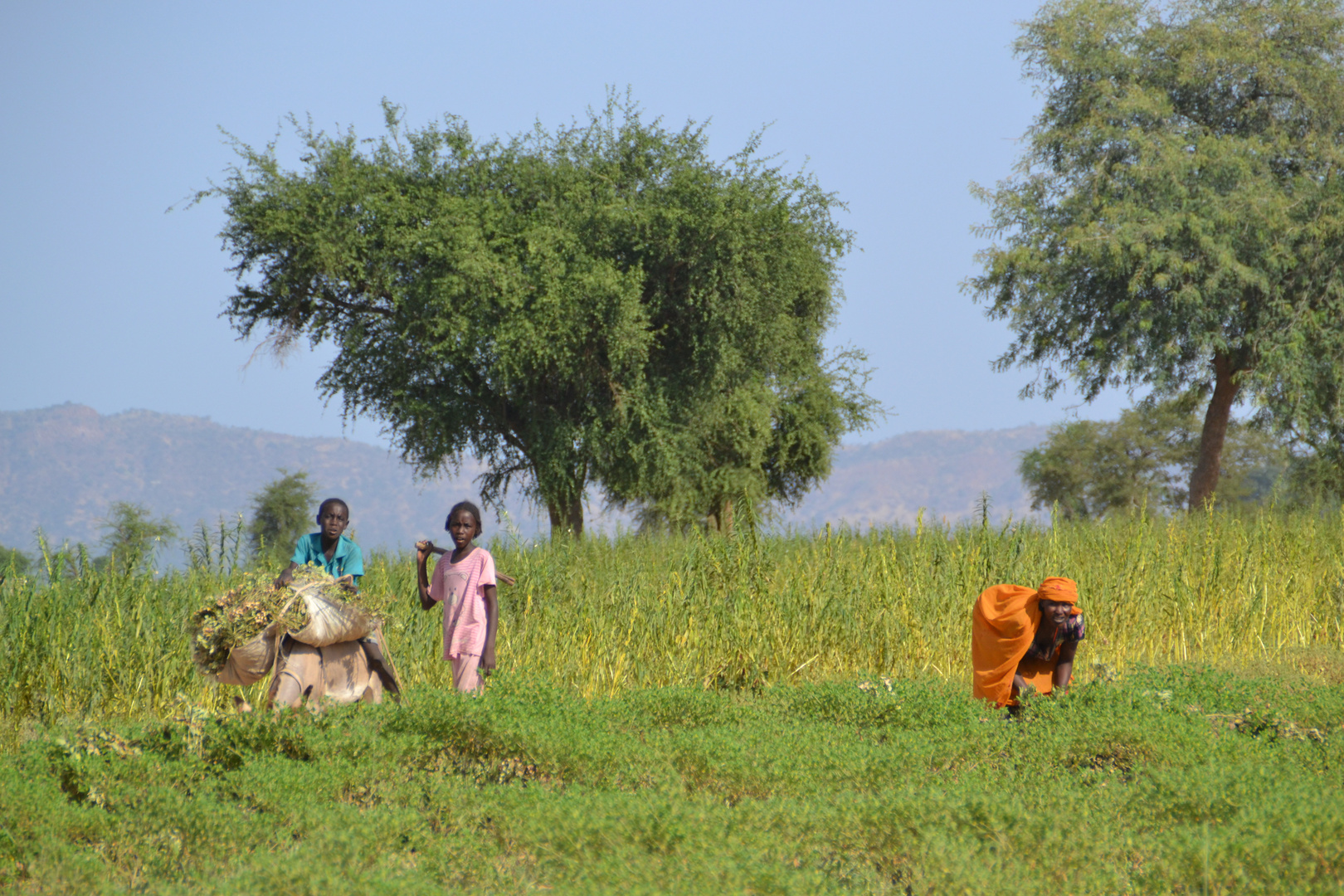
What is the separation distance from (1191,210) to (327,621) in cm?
2203

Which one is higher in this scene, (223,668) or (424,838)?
(223,668)

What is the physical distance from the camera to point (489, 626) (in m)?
6.41

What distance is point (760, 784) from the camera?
513cm

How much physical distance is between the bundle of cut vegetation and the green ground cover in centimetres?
31

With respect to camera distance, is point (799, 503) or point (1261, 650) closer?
point (1261, 650)

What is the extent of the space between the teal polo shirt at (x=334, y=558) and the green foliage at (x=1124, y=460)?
41421 millimetres

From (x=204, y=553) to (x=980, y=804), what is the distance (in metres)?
6.41

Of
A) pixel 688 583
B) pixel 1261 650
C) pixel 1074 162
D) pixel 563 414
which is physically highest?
pixel 1074 162

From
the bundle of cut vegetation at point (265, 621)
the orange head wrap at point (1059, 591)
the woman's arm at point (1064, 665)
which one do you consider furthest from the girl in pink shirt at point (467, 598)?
the woman's arm at point (1064, 665)

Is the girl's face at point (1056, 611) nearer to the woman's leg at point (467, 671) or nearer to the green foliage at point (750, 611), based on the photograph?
the green foliage at point (750, 611)

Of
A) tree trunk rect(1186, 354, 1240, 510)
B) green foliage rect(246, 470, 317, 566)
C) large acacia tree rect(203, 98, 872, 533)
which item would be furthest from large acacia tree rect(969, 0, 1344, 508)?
green foliage rect(246, 470, 317, 566)

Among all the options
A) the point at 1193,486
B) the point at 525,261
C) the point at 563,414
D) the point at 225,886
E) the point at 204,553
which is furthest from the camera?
the point at 1193,486

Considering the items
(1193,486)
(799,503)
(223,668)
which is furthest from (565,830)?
(799,503)

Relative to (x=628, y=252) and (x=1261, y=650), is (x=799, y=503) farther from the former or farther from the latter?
(x=1261, y=650)
